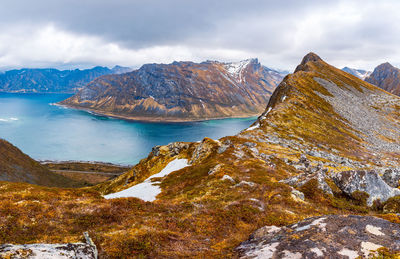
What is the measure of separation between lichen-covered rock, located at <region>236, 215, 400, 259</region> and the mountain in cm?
15296

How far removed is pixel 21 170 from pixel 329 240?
17002 cm

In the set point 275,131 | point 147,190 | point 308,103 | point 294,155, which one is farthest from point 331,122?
point 147,190

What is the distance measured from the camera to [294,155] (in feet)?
168

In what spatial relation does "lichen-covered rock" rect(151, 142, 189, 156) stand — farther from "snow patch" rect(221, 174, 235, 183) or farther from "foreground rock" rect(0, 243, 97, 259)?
"foreground rock" rect(0, 243, 97, 259)

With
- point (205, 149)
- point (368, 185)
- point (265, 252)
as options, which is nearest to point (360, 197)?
point (368, 185)

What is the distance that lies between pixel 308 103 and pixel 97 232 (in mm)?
106962

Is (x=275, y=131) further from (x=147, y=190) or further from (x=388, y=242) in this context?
(x=388, y=242)

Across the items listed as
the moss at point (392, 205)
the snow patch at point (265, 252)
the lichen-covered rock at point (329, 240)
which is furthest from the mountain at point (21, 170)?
the moss at point (392, 205)

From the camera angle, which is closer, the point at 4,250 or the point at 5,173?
the point at 4,250

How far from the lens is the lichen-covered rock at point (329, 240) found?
35.1 feet

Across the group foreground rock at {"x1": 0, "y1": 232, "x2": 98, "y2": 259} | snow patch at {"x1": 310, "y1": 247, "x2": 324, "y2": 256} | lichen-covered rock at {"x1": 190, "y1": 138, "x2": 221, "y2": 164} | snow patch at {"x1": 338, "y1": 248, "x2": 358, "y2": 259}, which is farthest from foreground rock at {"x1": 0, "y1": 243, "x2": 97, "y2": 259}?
lichen-covered rock at {"x1": 190, "y1": 138, "x2": 221, "y2": 164}

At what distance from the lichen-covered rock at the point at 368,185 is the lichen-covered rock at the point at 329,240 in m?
14.5

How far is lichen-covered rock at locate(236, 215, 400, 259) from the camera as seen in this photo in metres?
10.7

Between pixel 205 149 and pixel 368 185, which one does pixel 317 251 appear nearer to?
pixel 368 185
